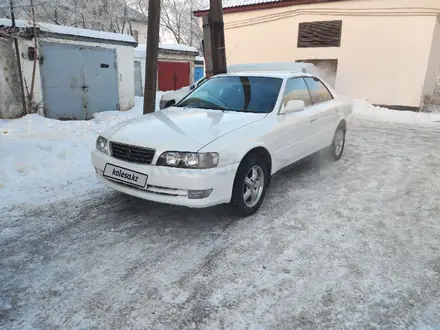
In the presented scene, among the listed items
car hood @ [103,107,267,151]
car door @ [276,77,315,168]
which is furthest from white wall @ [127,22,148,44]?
car hood @ [103,107,267,151]

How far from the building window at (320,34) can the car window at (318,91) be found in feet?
33.1

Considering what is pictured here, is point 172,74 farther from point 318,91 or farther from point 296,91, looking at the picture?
point 296,91

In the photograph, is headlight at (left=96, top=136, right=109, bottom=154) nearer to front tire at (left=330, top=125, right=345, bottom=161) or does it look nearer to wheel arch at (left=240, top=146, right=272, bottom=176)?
wheel arch at (left=240, top=146, right=272, bottom=176)

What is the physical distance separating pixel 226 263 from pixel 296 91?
2.76m

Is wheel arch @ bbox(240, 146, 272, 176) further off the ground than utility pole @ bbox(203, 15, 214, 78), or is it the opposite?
utility pole @ bbox(203, 15, 214, 78)

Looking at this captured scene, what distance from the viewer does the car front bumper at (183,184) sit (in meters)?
3.17

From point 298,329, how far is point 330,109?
13.0 feet

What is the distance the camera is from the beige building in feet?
42.3

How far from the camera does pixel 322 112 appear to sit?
16.8 feet

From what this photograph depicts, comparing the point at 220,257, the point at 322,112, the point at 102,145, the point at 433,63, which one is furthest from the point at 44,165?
the point at 433,63

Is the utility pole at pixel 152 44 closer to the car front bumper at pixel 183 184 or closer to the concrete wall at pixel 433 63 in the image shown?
the car front bumper at pixel 183 184

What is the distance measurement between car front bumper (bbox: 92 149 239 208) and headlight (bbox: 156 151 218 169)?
1.8 inches

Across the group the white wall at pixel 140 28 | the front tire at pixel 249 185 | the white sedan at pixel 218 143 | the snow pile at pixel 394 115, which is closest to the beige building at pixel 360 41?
the snow pile at pixel 394 115

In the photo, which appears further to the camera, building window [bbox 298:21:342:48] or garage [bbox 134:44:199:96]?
garage [bbox 134:44:199:96]
